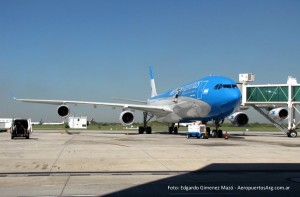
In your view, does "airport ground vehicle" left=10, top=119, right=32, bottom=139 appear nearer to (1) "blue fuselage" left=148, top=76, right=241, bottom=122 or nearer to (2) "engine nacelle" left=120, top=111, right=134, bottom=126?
(2) "engine nacelle" left=120, top=111, right=134, bottom=126

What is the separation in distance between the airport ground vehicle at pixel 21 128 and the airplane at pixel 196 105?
20.8 ft

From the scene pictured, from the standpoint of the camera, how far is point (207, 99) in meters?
29.4

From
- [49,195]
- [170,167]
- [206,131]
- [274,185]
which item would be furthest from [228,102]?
[49,195]

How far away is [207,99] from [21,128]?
549 inches

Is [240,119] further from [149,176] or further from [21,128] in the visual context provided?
[149,176]

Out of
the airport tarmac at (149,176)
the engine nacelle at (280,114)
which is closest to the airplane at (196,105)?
the engine nacelle at (280,114)

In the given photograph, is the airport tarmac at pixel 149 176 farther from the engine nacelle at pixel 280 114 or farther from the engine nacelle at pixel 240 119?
the engine nacelle at pixel 280 114

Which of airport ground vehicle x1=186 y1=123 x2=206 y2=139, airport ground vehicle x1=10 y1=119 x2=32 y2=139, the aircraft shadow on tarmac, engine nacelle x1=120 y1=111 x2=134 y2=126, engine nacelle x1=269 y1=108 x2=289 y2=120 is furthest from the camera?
engine nacelle x1=269 y1=108 x2=289 y2=120

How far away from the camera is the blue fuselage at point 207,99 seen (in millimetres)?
28141

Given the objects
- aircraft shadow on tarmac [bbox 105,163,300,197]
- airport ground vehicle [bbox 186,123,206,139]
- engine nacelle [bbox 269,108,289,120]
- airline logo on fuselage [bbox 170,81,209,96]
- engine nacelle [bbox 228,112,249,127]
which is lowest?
aircraft shadow on tarmac [bbox 105,163,300,197]

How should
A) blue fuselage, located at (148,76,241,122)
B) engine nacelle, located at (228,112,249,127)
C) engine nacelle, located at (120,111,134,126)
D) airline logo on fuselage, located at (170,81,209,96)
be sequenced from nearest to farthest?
blue fuselage, located at (148,76,241,122) < airline logo on fuselage, located at (170,81,209,96) < engine nacelle, located at (228,112,249,127) < engine nacelle, located at (120,111,134,126)

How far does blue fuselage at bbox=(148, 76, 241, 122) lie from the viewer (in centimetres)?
2814

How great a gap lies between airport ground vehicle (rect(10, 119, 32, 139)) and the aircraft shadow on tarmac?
20.8 metres

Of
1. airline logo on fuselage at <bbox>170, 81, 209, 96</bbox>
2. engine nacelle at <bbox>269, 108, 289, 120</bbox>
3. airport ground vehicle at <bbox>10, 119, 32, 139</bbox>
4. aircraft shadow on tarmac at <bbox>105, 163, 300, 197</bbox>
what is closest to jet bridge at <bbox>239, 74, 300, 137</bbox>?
engine nacelle at <bbox>269, 108, 289, 120</bbox>
